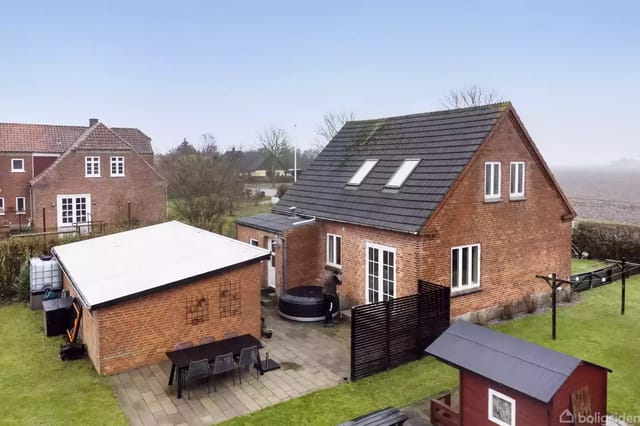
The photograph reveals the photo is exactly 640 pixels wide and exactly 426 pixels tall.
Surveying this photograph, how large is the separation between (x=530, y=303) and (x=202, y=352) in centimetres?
1116

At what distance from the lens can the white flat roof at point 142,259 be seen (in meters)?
11.4

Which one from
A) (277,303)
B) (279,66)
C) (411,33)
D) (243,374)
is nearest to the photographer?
(243,374)

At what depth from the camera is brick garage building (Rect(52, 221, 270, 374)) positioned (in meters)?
10.9

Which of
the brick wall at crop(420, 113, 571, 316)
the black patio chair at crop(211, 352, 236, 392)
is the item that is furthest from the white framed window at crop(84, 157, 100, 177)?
the brick wall at crop(420, 113, 571, 316)

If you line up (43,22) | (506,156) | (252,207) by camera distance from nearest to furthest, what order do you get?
(506,156) → (43,22) → (252,207)

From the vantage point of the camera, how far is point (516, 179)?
15.8 m

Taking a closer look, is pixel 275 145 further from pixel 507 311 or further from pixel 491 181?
pixel 507 311

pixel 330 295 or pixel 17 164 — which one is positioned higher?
pixel 17 164

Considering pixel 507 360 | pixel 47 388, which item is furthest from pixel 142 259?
pixel 507 360

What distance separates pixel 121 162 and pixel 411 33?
23.1 metres

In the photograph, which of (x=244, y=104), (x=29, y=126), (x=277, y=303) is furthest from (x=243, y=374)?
(x=244, y=104)

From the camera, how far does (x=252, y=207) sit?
1838 inches

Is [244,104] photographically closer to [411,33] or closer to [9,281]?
[411,33]

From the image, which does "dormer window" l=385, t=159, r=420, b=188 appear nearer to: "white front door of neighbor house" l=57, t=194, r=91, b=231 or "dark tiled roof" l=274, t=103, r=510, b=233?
"dark tiled roof" l=274, t=103, r=510, b=233
